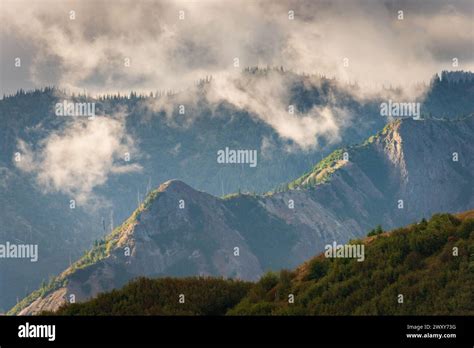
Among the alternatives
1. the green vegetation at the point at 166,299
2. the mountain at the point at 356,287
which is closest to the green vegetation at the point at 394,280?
the mountain at the point at 356,287

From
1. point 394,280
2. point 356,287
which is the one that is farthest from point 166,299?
point 394,280

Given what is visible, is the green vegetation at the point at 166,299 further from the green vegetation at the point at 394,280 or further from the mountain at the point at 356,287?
the green vegetation at the point at 394,280

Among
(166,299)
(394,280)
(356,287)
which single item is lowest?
(166,299)

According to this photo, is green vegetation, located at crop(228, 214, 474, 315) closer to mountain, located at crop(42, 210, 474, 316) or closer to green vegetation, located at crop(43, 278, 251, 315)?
mountain, located at crop(42, 210, 474, 316)

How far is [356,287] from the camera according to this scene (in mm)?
134000

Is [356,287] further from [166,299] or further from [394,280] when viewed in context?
[166,299]
